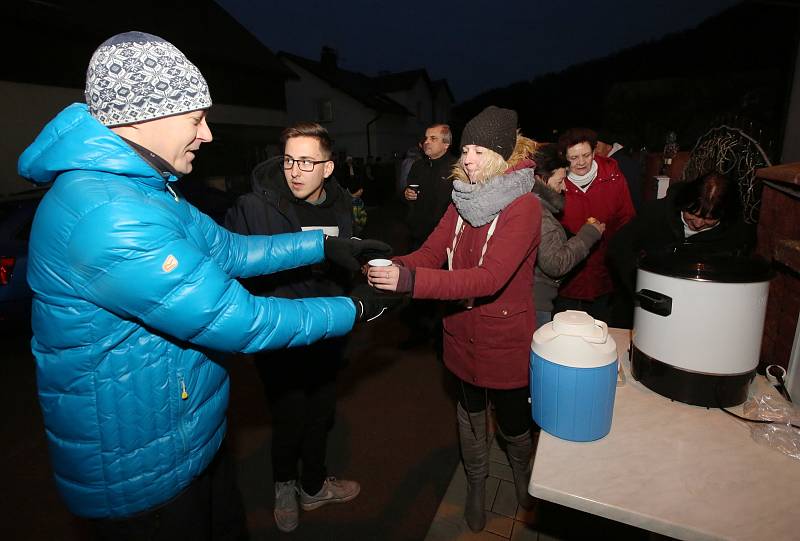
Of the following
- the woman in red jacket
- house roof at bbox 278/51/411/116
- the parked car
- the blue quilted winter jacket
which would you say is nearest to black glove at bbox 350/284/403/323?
the blue quilted winter jacket

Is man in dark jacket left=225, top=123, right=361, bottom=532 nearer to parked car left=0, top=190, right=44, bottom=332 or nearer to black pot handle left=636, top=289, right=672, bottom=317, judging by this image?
black pot handle left=636, top=289, right=672, bottom=317

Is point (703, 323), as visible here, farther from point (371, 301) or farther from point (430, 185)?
point (430, 185)

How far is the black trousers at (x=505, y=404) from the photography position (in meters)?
2.43

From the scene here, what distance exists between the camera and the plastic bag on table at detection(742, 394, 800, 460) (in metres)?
1.46

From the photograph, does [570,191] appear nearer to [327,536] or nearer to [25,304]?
[327,536]

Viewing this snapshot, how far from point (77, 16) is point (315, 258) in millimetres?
16206

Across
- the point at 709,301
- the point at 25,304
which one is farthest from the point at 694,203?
the point at 25,304

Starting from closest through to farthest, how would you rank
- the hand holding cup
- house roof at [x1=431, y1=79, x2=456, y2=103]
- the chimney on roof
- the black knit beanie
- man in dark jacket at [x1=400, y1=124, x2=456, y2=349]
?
the hand holding cup < the black knit beanie < man in dark jacket at [x1=400, y1=124, x2=456, y2=349] < the chimney on roof < house roof at [x1=431, y1=79, x2=456, y2=103]

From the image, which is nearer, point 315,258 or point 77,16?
point 315,258

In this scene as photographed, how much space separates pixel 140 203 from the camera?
1.29m

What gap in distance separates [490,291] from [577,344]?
22.5 inches

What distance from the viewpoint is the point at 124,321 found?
1384 millimetres

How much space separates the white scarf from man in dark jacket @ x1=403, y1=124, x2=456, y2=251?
122 cm

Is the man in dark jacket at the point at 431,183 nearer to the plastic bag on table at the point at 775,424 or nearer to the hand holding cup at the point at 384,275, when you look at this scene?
the hand holding cup at the point at 384,275
